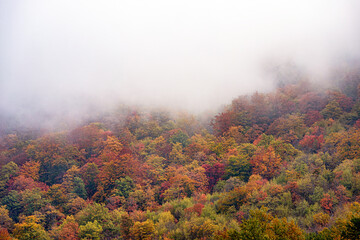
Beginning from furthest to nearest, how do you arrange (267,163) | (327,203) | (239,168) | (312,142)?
1. (312,142)
2. (239,168)
3. (267,163)
4. (327,203)

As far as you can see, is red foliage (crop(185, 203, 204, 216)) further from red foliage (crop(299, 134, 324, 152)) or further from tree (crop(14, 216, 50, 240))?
red foliage (crop(299, 134, 324, 152))

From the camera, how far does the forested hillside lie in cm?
2961

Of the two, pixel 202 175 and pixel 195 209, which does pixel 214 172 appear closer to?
pixel 202 175

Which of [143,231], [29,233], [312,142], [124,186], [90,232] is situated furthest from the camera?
[124,186]

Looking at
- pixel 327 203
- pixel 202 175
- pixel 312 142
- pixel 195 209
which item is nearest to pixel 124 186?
pixel 202 175

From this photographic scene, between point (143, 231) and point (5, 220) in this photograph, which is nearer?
point (143, 231)

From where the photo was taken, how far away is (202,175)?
46.3 meters

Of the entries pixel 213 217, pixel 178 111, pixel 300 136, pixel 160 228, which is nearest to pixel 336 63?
pixel 300 136

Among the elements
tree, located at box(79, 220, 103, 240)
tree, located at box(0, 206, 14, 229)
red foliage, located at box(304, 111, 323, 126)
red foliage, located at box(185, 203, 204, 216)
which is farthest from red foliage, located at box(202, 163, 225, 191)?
tree, located at box(0, 206, 14, 229)

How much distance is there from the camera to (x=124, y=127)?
74312 mm

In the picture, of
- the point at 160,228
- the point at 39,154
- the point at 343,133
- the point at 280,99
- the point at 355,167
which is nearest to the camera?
Result: the point at 160,228

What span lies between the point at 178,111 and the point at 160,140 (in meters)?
26.8

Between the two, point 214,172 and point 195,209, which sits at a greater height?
point 214,172

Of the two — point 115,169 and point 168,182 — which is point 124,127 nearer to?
point 115,169
